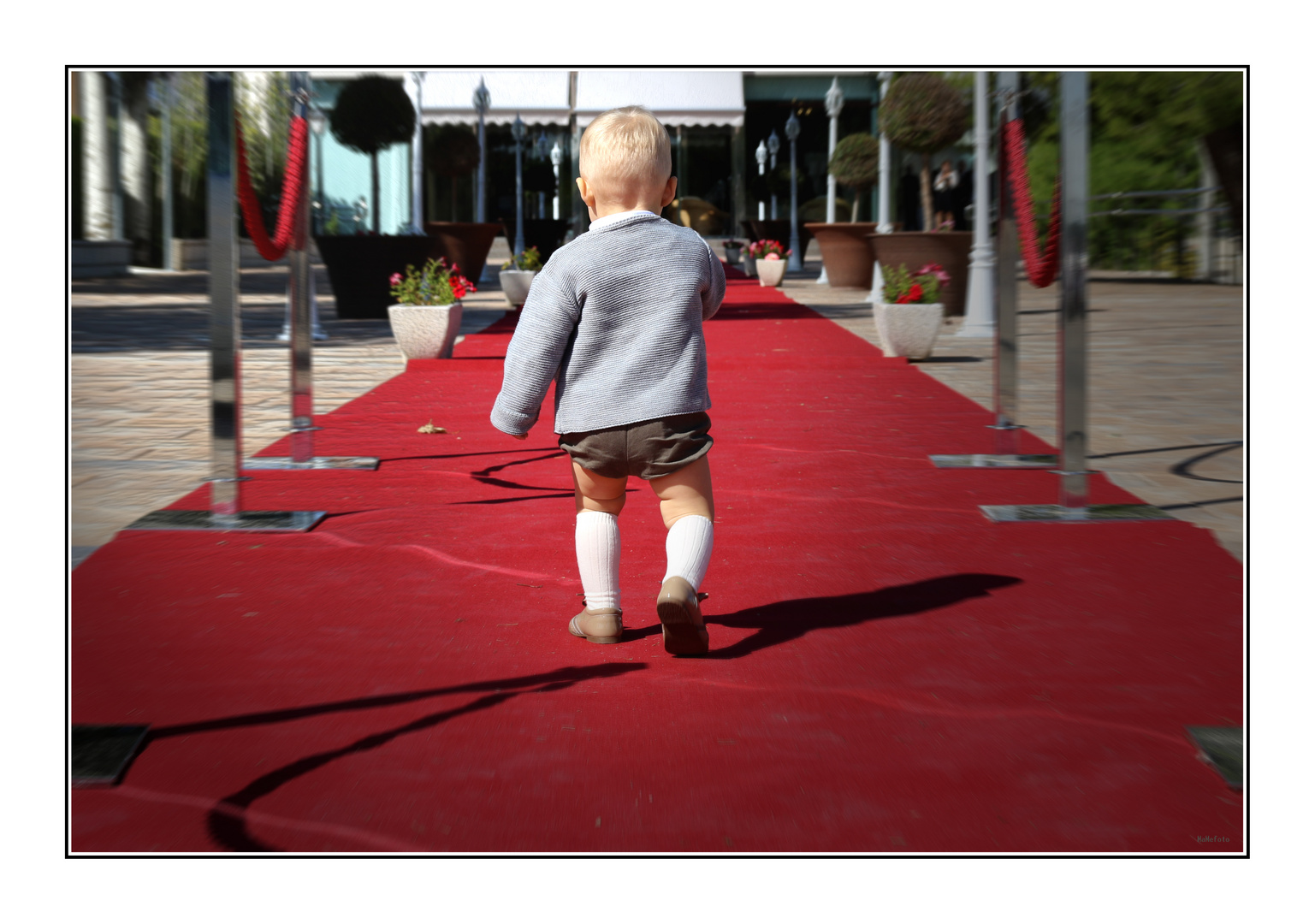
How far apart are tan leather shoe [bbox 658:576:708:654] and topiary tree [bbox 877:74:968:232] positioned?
45.3ft

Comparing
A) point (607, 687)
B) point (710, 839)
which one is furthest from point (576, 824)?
point (607, 687)

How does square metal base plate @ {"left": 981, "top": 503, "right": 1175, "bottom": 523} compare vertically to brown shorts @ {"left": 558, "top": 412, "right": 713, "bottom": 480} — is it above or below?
below

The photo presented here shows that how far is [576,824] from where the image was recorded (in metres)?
2.52

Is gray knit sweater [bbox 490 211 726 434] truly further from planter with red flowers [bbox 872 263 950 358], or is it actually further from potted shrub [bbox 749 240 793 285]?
potted shrub [bbox 749 240 793 285]

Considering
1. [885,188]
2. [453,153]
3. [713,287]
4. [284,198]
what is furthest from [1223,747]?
[453,153]

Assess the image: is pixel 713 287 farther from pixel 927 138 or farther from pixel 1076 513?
pixel 927 138

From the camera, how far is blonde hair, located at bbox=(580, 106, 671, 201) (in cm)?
340

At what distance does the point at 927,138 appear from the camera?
16422 mm

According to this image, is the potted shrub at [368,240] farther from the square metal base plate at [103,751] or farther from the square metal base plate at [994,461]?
the square metal base plate at [103,751]

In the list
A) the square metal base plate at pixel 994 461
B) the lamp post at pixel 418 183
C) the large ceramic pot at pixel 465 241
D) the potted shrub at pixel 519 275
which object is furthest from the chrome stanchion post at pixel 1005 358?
the large ceramic pot at pixel 465 241

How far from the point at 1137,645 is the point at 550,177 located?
3378cm

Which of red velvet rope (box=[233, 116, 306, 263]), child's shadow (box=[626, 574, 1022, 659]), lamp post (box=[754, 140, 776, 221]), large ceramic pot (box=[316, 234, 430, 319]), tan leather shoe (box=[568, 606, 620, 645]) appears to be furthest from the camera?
lamp post (box=[754, 140, 776, 221])

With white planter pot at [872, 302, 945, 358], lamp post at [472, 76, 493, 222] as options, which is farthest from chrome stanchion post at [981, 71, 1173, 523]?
lamp post at [472, 76, 493, 222]

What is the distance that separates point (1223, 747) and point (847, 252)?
18.8 meters
